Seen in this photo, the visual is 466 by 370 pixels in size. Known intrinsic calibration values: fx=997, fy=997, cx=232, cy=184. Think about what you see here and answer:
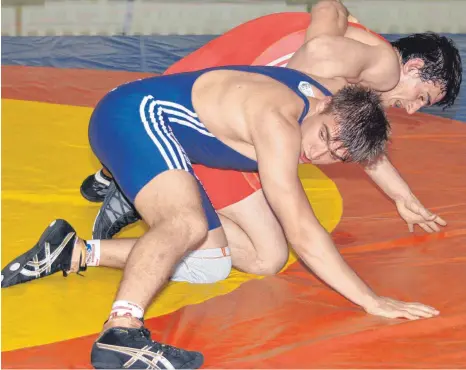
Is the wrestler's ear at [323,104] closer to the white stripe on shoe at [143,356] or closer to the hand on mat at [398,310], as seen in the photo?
the hand on mat at [398,310]

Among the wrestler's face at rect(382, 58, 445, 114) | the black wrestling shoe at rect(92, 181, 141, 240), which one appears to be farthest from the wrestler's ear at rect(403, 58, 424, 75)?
the black wrestling shoe at rect(92, 181, 141, 240)

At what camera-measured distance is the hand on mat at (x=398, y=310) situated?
9.93 feet

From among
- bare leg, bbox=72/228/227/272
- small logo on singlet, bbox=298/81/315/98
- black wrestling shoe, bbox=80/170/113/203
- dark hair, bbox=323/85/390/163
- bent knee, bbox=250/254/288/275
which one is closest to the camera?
dark hair, bbox=323/85/390/163

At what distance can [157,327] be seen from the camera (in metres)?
3.01

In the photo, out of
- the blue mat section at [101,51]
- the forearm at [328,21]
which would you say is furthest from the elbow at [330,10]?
the blue mat section at [101,51]

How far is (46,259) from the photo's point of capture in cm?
328

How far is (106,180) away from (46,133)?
88cm

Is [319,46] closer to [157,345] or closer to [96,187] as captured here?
[96,187]

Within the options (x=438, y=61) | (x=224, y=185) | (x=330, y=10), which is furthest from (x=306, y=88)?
(x=438, y=61)

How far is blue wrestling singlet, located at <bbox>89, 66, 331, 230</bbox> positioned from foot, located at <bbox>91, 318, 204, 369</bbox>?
0.49 m

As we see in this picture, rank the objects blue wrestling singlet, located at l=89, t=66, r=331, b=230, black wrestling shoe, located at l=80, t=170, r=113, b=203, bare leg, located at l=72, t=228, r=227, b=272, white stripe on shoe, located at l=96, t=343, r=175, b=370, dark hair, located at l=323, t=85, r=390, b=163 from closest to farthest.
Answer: white stripe on shoe, located at l=96, t=343, r=175, b=370 → dark hair, located at l=323, t=85, r=390, b=163 → blue wrestling singlet, located at l=89, t=66, r=331, b=230 → bare leg, located at l=72, t=228, r=227, b=272 → black wrestling shoe, located at l=80, t=170, r=113, b=203

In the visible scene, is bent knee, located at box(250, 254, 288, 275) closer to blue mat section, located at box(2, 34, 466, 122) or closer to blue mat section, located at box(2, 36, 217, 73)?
blue mat section, located at box(2, 34, 466, 122)

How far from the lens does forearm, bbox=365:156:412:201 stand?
147 inches

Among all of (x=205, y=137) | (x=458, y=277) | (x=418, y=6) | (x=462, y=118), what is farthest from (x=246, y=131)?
(x=418, y=6)
